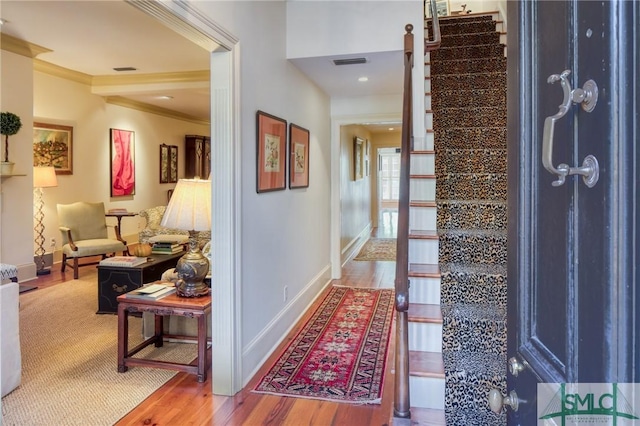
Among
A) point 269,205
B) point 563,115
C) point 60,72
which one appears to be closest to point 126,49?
point 60,72

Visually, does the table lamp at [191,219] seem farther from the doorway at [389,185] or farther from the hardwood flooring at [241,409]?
the doorway at [389,185]

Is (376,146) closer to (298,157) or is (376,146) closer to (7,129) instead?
(298,157)

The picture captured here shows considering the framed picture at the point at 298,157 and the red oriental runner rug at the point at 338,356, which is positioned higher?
the framed picture at the point at 298,157

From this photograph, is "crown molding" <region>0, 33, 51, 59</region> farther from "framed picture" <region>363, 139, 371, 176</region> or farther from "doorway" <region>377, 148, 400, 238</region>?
"doorway" <region>377, 148, 400, 238</region>

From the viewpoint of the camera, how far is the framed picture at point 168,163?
871cm

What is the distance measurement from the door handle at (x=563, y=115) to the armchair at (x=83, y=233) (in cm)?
599

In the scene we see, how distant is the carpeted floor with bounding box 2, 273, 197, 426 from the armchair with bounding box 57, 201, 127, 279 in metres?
1.33

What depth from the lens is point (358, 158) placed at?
795cm

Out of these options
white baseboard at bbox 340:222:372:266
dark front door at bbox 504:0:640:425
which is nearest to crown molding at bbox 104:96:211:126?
white baseboard at bbox 340:222:372:266

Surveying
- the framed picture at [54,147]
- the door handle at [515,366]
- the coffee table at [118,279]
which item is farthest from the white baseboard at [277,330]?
the framed picture at [54,147]

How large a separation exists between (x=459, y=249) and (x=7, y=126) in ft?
16.6

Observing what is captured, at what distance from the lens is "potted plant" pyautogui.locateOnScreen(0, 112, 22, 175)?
15.8 ft

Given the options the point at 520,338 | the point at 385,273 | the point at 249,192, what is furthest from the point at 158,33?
the point at 520,338

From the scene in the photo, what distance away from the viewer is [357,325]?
3.91 meters
